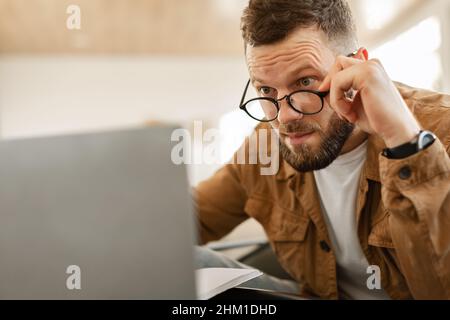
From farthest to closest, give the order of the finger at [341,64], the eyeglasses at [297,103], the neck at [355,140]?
the neck at [355,140] → the eyeglasses at [297,103] → the finger at [341,64]

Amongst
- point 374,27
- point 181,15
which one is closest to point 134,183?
point 374,27

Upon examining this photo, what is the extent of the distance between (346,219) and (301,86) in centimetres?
34

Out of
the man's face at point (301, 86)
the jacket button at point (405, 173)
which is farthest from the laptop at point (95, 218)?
the man's face at point (301, 86)

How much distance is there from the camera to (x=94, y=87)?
4.46 meters

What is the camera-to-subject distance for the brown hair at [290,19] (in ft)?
2.69

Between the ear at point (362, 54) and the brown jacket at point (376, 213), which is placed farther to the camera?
the ear at point (362, 54)

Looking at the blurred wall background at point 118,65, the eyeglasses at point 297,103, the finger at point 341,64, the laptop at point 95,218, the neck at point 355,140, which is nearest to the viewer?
the laptop at point 95,218

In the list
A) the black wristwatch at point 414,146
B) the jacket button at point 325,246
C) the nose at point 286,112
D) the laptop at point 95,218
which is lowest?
the jacket button at point 325,246

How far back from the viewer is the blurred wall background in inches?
125

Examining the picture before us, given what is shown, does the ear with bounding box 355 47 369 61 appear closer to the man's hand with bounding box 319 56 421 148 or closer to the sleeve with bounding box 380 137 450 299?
the man's hand with bounding box 319 56 421 148

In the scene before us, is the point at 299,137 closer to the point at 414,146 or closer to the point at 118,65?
the point at 414,146

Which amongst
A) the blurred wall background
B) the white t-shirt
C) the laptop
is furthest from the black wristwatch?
the blurred wall background

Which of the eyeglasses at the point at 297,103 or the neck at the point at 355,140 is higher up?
the eyeglasses at the point at 297,103

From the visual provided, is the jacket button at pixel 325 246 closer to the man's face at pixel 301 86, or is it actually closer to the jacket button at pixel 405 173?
the man's face at pixel 301 86
